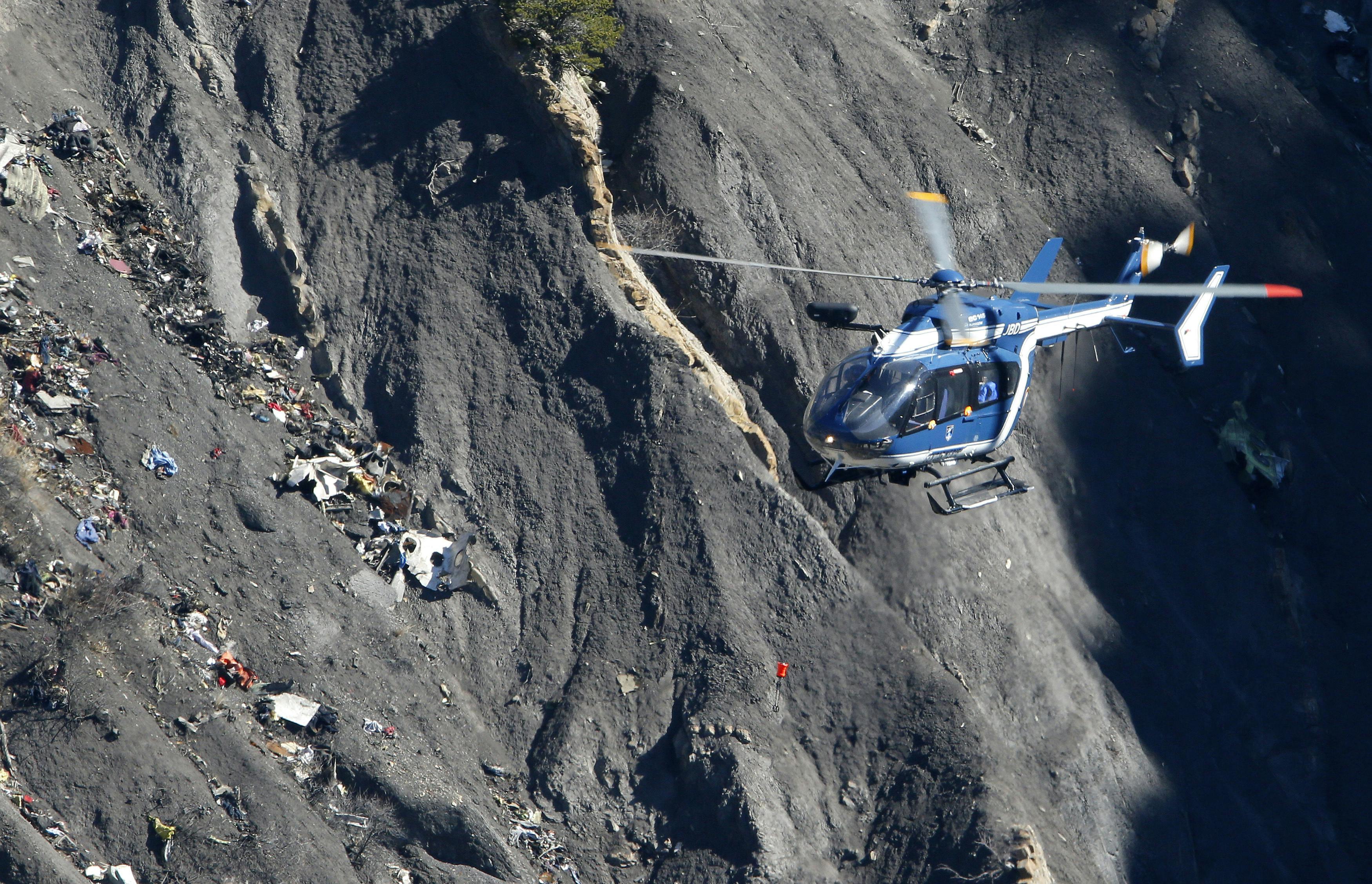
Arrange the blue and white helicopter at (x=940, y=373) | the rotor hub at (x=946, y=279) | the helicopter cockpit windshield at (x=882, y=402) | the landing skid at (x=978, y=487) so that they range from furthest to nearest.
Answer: the landing skid at (x=978, y=487) < the rotor hub at (x=946, y=279) < the blue and white helicopter at (x=940, y=373) < the helicopter cockpit windshield at (x=882, y=402)

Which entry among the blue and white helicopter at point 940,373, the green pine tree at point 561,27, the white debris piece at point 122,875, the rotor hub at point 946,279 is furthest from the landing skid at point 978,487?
the white debris piece at point 122,875

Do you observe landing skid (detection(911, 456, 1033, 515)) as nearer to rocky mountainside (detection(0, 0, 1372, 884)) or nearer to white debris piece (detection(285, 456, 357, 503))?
rocky mountainside (detection(0, 0, 1372, 884))

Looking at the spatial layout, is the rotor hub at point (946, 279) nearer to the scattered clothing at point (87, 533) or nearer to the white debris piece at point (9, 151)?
the scattered clothing at point (87, 533)

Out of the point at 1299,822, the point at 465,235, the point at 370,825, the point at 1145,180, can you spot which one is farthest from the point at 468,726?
the point at 1145,180

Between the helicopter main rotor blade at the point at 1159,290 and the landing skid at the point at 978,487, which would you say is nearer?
the helicopter main rotor blade at the point at 1159,290

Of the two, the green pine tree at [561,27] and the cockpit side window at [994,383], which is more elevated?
the green pine tree at [561,27]

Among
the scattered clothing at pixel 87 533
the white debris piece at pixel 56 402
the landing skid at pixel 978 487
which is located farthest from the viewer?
the landing skid at pixel 978 487

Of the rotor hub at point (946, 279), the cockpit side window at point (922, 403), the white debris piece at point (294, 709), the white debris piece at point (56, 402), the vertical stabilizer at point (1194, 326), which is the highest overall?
the white debris piece at point (56, 402)
